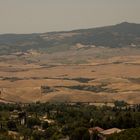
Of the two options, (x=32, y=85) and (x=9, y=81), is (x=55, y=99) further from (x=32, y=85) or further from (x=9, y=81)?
(x=9, y=81)

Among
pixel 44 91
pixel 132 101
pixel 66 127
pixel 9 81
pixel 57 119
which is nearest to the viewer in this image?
pixel 66 127

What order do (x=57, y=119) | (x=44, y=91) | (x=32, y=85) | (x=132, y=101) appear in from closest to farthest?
(x=57, y=119) < (x=132, y=101) < (x=44, y=91) < (x=32, y=85)

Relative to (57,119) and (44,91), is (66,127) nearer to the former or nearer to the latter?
(57,119)

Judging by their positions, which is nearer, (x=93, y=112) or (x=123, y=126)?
(x=123, y=126)

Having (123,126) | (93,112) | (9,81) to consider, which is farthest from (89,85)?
(123,126)

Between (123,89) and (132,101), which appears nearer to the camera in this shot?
(132,101)

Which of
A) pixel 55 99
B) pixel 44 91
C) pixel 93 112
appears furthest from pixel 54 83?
pixel 93 112
